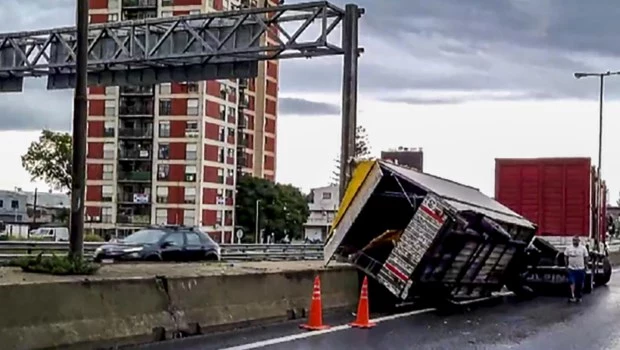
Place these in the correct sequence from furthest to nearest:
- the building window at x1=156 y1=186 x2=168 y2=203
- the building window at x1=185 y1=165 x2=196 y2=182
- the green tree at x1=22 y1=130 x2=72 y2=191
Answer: the green tree at x1=22 y1=130 x2=72 y2=191
the building window at x1=156 y1=186 x2=168 y2=203
the building window at x1=185 y1=165 x2=196 y2=182

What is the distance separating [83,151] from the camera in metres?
13.6

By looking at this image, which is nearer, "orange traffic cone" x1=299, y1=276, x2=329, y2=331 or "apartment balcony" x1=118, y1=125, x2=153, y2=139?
"orange traffic cone" x1=299, y1=276, x2=329, y2=331

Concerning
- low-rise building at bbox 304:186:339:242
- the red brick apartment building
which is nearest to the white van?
the red brick apartment building

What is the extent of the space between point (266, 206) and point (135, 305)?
7993cm

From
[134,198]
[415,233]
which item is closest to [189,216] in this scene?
[134,198]

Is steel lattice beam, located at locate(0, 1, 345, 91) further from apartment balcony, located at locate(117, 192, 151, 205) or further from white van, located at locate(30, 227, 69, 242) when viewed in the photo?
apartment balcony, located at locate(117, 192, 151, 205)

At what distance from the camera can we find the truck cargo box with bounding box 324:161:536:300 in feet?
54.6

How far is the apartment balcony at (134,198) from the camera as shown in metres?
85.6

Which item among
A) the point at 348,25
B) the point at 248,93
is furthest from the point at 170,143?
the point at 348,25

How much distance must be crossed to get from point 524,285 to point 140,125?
67093 millimetres

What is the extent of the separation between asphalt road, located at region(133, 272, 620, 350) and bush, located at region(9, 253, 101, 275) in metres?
1.52

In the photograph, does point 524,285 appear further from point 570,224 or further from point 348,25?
point 348,25

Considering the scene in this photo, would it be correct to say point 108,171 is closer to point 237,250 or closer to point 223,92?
point 223,92

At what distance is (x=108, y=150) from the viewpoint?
87312 mm
